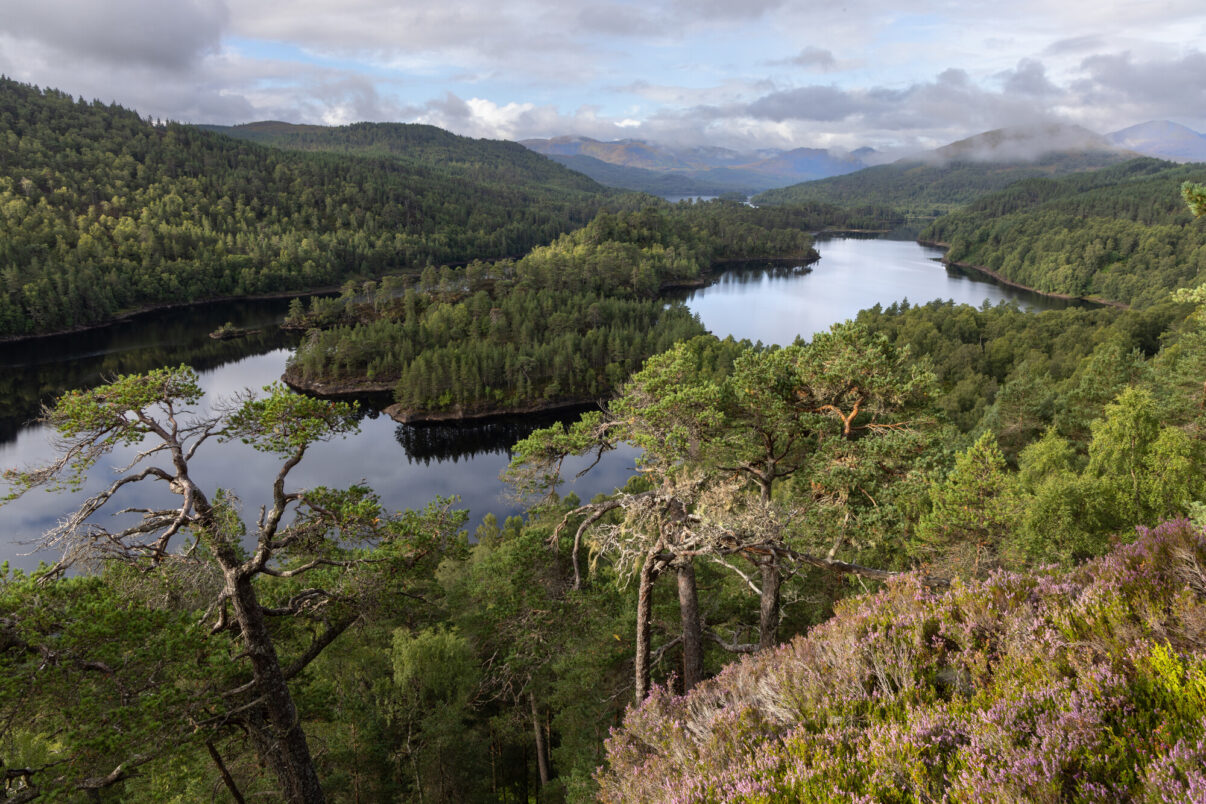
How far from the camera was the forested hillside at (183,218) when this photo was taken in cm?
8869

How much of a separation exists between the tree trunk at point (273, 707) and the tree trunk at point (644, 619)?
4.99 m

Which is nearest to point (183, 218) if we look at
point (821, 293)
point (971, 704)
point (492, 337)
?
point (492, 337)

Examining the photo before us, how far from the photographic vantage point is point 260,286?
10938 centimetres

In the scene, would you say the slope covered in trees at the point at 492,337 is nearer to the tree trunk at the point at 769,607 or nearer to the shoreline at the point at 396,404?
the shoreline at the point at 396,404

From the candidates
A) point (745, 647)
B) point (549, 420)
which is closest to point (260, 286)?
point (549, 420)

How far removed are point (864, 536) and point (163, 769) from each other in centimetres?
1182

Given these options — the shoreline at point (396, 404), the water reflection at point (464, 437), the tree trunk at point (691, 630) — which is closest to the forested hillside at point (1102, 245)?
the shoreline at point (396, 404)

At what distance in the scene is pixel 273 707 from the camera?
7.63 meters

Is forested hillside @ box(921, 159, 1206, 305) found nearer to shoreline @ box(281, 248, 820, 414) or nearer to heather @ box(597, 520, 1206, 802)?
shoreline @ box(281, 248, 820, 414)

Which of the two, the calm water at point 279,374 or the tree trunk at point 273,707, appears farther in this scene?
the calm water at point 279,374

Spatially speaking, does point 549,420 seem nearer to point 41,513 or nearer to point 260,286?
point 41,513

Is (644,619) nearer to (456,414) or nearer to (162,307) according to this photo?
(456,414)

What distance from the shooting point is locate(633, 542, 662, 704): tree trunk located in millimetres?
7555

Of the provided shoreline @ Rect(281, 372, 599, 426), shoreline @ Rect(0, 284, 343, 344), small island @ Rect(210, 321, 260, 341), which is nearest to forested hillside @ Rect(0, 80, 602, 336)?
shoreline @ Rect(0, 284, 343, 344)
